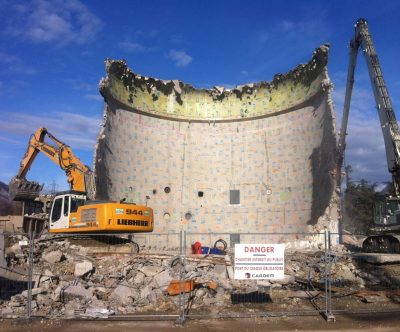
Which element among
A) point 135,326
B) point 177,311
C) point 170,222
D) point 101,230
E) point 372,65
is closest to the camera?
point 135,326

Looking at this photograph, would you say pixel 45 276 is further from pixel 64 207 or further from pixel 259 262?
pixel 259 262

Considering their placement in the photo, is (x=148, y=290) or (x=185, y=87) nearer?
(x=148, y=290)

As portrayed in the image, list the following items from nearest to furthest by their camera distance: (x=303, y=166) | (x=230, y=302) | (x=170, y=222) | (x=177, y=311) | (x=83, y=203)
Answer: (x=177, y=311) → (x=230, y=302) → (x=83, y=203) → (x=303, y=166) → (x=170, y=222)

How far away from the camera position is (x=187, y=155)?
98.4 feet

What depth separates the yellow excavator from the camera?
50.8 ft

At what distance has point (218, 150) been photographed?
30.2 metres

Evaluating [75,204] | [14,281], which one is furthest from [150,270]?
[75,204]

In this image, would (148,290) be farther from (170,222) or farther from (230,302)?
(170,222)

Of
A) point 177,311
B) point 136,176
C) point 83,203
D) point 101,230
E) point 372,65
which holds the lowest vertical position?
point 177,311

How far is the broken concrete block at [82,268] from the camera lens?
12.6m

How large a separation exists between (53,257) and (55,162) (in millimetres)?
6661

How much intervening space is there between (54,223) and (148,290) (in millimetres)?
7447

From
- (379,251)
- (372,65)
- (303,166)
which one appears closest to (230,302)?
(379,251)

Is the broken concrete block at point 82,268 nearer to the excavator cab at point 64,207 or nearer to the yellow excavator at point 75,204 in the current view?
the yellow excavator at point 75,204
